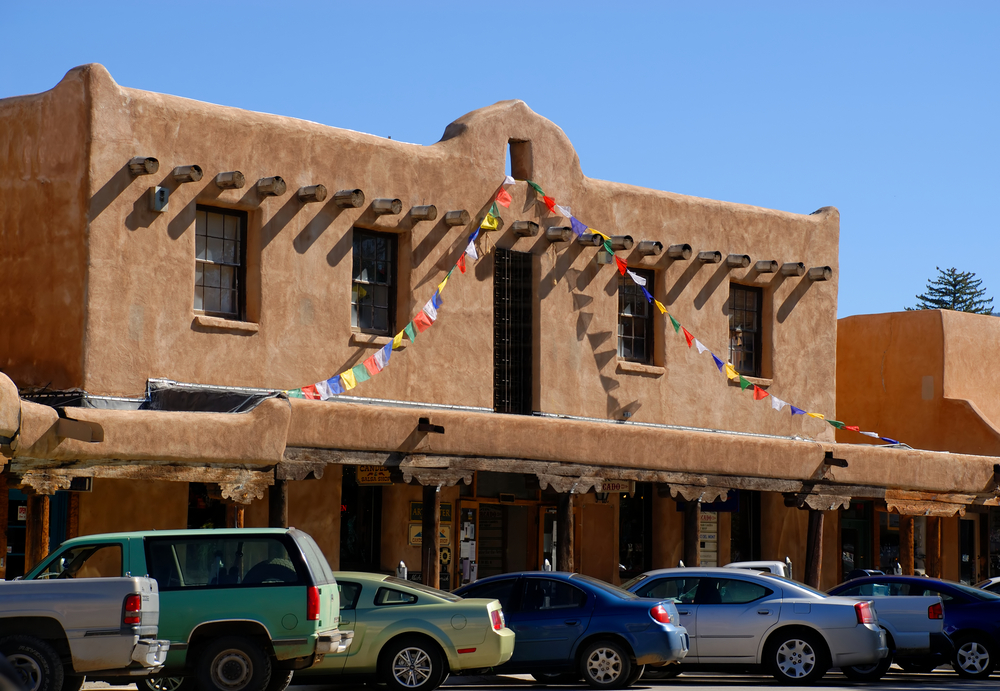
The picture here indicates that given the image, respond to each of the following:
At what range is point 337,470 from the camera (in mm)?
22016

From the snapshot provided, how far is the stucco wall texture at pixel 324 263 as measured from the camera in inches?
758

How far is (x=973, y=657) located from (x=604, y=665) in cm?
596

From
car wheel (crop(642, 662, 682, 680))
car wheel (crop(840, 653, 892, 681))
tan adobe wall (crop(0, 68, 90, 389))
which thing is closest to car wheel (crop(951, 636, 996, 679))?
car wheel (crop(840, 653, 892, 681))

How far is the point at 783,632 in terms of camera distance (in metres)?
16.1

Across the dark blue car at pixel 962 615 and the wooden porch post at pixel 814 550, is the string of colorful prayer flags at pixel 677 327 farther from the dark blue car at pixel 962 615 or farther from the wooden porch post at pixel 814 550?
the dark blue car at pixel 962 615

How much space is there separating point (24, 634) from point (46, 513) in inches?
252

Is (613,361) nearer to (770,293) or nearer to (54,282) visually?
(770,293)

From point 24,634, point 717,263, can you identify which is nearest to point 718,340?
point 717,263

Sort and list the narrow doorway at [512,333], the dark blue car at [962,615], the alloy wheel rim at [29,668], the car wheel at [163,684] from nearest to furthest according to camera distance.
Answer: the alloy wheel rim at [29,668] < the car wheel at [163,684] < the dark blue car at [962,615] < the narrow doorway at [512,333]

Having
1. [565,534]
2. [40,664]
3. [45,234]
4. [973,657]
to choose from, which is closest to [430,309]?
[565,534]

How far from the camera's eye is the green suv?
12703mm

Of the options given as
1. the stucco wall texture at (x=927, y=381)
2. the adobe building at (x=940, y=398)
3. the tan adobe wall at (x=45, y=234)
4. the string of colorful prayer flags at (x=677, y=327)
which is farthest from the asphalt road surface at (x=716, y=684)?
the stucco wall texture at (x=927, y=381)

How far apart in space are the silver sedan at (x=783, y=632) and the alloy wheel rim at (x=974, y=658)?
2661 mm

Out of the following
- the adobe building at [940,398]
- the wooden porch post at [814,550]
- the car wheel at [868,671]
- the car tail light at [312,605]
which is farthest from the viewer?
the adobe building at [940,398]
